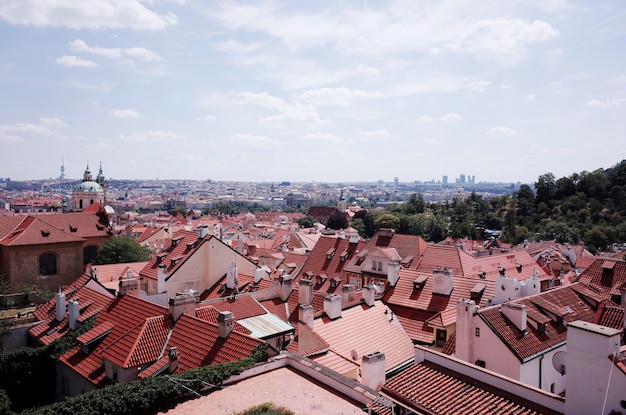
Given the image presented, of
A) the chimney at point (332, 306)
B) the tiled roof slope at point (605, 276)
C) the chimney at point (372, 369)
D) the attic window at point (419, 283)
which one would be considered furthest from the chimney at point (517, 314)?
the tiled roof slope at point (605, 276)

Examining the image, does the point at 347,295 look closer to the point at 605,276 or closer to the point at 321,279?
the point at 321,279

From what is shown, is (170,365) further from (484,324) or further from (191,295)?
(484,324)

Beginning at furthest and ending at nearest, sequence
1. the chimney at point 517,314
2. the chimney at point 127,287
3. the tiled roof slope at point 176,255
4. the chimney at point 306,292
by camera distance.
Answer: the tiled roof slope at point 176,255 < the chimney at point 306,292 < the chimney at point 127,287 < the chimney at point 517,314

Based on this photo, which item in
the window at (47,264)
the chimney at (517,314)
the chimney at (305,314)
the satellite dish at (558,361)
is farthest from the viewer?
the window at (47,264)

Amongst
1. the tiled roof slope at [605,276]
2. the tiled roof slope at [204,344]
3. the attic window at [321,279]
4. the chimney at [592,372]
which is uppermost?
the chimney at [592,372]

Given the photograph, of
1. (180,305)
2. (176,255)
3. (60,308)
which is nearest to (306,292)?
(180,305)

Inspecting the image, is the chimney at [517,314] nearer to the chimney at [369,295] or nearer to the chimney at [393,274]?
the chimney at [369,295]

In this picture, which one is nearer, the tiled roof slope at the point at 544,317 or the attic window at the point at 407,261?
the tiled roof slope at the point at 544,317
